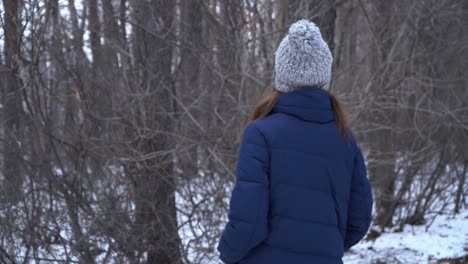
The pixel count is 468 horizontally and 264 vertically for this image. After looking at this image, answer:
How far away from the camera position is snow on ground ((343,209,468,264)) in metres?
5.87

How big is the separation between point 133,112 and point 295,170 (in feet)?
11.0

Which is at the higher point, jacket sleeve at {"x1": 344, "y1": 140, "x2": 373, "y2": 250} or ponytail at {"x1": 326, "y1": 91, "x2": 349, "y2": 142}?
ponytail at {"x1": 326, "y1": 91, "x2": 349, "y2": 142}

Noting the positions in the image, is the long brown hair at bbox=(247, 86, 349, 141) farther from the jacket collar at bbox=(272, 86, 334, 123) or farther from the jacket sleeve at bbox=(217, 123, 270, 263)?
the jacket sleeve at bbox=(217, 123, 270, 263)

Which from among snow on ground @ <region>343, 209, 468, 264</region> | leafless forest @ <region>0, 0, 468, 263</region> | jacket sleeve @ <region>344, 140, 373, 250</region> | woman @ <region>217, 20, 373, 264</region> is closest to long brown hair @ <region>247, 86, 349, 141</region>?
woman @ <region>217, 20, 373, 264</region>

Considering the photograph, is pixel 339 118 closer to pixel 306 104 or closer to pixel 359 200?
pixel 306 104

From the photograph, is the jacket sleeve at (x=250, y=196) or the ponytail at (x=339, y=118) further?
the ponytail at (x=339, y=118)

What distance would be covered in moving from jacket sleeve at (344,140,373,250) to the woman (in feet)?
0.18

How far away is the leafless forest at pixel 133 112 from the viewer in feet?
15.2

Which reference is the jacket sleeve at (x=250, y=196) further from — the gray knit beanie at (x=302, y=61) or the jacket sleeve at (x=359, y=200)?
the jacket sleeve at (x=359, y=200)

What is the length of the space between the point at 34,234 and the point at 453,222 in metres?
5.43

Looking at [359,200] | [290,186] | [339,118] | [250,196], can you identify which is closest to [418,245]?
[359,200]

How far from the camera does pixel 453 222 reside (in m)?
7.13

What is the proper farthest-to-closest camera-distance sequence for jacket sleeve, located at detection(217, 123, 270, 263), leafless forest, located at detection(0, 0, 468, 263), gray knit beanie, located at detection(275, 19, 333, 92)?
leafless forest, located at detection(0, 0, 468, 263), gray knit beanie, located at detection(275, 19, 333, 92), jacket sleeve, located at detection(217, 123, 270, 263)

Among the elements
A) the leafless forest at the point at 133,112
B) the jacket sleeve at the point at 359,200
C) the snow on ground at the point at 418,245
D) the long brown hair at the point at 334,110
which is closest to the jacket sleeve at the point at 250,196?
the long brown hair at the point at 334,110
